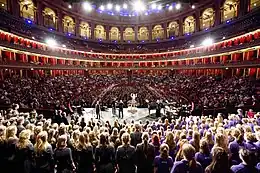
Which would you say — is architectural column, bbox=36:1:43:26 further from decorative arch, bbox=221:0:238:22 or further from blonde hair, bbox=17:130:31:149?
blonde hair, bbox=17:130:31:149

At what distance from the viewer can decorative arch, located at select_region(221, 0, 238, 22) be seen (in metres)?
41.1

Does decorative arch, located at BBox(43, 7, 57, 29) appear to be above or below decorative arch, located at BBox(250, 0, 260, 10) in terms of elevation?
above

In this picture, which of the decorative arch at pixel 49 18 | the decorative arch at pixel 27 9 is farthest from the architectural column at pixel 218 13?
the decorative arch at pixel 27 9

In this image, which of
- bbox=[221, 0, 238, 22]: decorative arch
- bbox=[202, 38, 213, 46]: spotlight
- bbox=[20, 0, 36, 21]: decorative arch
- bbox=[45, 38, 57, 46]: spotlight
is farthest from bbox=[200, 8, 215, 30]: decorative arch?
bbox=[20, 0, 36, 21]: decorative arch

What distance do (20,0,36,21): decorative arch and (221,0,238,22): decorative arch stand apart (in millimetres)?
41039

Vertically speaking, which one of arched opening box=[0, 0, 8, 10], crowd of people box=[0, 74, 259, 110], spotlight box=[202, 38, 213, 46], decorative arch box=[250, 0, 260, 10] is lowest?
crowd of people box=[0, 74, 259, 110]

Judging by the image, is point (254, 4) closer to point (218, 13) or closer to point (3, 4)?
point (218, 13)

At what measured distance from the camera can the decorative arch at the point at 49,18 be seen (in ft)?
152

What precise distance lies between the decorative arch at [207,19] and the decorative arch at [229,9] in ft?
12.6

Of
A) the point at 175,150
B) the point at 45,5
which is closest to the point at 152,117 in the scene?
the point at 175,150

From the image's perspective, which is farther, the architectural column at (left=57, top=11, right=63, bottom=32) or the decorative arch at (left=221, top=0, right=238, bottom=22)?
the architectural column at (left=57, top=11, right=63, bottom=32)

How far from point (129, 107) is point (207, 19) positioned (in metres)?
37.0

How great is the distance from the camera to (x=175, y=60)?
49312 millimetres

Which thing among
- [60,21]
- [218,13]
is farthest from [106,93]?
[218,13]
